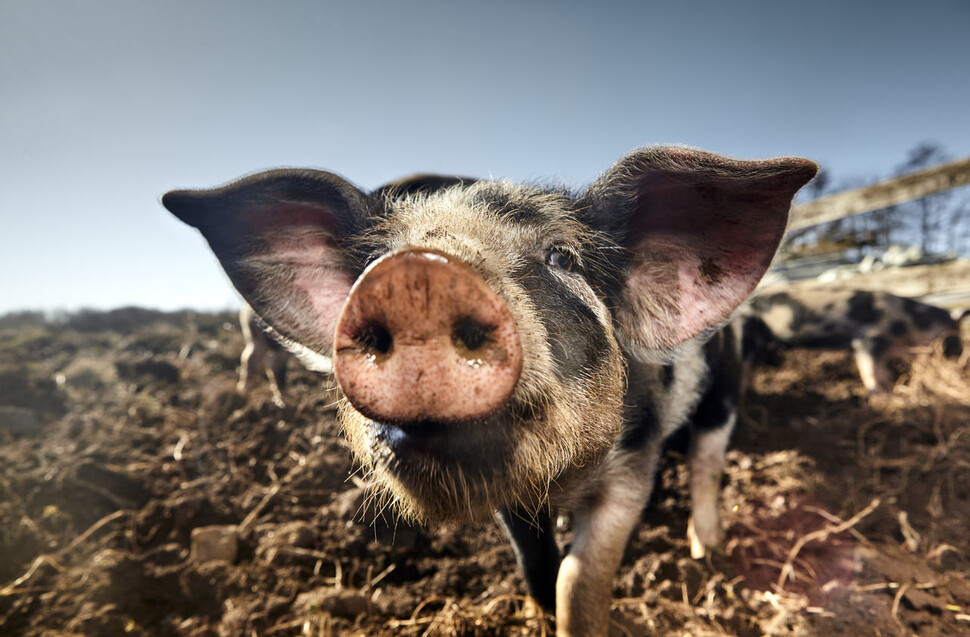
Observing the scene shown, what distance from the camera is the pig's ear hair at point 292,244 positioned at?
1.63 m

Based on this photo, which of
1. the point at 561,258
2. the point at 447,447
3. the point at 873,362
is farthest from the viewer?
the point at 873,362

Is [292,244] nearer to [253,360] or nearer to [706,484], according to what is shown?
[706,484]

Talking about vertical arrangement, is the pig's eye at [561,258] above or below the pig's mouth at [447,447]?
above

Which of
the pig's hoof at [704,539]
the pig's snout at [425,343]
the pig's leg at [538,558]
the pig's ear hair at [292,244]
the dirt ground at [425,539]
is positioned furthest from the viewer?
the pig's hoof at [704,539]

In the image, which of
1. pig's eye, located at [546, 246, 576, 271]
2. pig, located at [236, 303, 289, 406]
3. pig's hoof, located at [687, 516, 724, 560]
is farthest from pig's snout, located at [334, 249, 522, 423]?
pig, located at [236, 303, 289, 406]

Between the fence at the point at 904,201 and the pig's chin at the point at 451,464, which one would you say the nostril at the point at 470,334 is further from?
the fence at the point at 904,201

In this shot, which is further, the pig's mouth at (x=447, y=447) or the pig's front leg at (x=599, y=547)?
the pig's front leg at (x=599, y=547)

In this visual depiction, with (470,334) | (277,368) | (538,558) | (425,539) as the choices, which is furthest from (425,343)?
(277,368)

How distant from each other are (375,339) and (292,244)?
1.05 meters

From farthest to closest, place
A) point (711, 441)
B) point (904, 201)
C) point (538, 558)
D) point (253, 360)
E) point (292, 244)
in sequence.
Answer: point (253, 360) → point (904, 201) → point (711, 441) → point (538, 558) → point (292, 244)

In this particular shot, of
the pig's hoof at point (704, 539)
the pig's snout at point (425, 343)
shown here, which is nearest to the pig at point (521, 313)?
the pig's snout at point (425, 343)

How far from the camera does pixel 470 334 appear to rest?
3.18ft

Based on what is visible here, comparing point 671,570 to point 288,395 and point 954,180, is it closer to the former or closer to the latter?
point 288,395

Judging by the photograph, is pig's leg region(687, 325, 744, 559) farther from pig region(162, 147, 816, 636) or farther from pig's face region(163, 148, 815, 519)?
pig's face region(163, 148, 815, 519)
